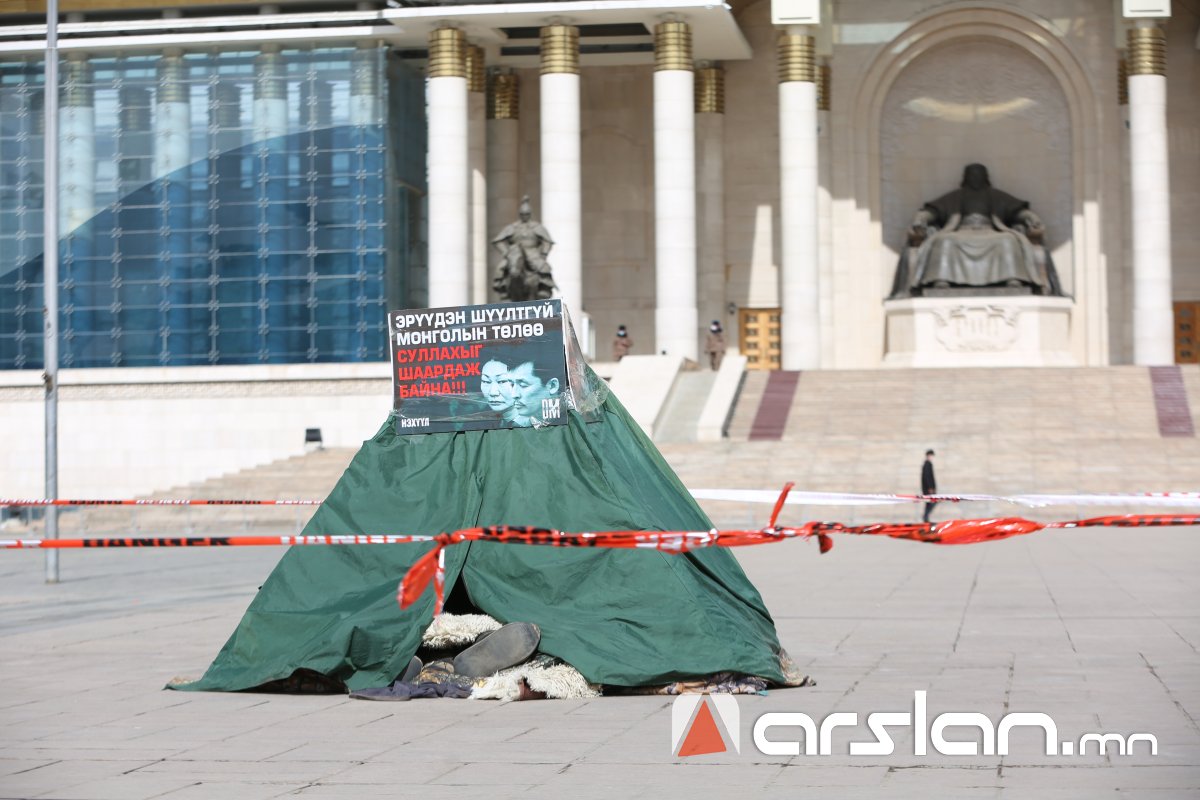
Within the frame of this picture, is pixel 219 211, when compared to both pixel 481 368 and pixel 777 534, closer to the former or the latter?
pixel 481 368

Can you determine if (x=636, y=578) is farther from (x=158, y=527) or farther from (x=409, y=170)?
(x=409, y=170)

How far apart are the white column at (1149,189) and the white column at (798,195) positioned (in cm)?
802

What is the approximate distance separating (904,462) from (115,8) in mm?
25203

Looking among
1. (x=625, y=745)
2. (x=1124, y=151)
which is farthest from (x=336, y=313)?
(x=625, y=745)

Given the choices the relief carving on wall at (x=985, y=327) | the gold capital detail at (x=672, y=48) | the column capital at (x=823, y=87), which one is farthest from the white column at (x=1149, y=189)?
the gold capital detail at (x=672, y=48)

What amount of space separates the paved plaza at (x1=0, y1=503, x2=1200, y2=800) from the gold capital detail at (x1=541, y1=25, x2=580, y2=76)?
28.2 m

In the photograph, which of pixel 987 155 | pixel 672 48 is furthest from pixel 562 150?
pixel 987 155

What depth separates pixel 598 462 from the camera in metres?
12.7

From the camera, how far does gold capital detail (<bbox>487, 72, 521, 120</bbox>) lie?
50938 mm

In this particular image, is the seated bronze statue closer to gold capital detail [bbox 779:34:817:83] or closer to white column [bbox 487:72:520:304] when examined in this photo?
gold capital detail [bbox 779:34:817:83]

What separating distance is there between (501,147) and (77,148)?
36.8 feet

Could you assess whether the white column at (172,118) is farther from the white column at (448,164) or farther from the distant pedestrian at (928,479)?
the distant pedestrian at (928,479)

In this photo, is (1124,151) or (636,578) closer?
(636,578)

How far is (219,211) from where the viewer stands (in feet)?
158
